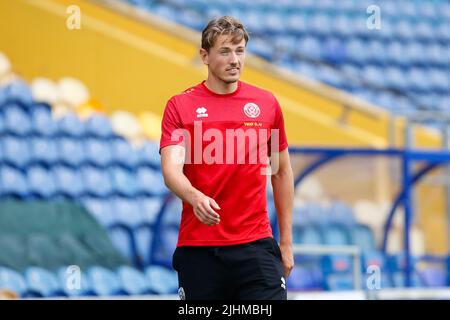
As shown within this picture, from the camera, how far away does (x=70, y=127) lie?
987cm

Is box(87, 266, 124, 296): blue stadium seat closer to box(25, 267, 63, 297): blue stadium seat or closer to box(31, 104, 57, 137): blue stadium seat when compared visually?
box(25, 267, 63, 297): blue stadium seat

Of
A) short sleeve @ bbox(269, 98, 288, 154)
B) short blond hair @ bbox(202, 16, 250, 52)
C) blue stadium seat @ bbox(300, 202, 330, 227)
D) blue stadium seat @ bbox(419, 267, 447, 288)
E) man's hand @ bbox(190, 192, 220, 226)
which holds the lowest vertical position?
man's hand @ bbox(190, 192, 220, 226)

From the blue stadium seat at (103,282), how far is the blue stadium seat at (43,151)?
3.86ft

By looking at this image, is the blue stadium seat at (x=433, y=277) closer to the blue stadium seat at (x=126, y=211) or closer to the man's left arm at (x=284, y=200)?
the blue stadium seat at (x=126, y=211)

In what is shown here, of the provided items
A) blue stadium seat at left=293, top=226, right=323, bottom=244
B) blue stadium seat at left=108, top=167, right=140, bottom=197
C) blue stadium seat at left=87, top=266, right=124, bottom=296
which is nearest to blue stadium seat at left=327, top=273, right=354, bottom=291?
blue stadium seat at left=293, top=226, right=323, bottom=244

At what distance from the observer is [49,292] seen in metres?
8.46

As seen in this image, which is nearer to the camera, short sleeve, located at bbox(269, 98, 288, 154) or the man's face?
the man's face

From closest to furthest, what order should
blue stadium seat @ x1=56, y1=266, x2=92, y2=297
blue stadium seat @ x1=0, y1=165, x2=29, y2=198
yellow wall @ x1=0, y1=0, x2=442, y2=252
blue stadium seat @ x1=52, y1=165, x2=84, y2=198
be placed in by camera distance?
blue stadium seat @ x1=56, y1=266, x2=92, y2=297 → blue stadium seat @ x1=0, y1=165, x2=29, y2=198 → blue stadium seat @ x1=52, y1=165, x2=84, y2=198 → yellow wall @ x1=0, y1=0, x2=442, y2=252

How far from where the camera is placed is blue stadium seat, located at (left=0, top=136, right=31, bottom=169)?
31.0 ft

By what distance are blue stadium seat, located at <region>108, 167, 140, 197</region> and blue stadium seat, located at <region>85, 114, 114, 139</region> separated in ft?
1.11

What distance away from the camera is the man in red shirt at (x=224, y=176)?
4008 millimetres

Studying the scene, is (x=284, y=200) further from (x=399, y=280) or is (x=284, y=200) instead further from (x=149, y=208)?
(x=149, y=208)

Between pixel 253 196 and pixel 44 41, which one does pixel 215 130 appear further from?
pixel 44 41

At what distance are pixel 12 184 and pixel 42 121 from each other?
767mm
